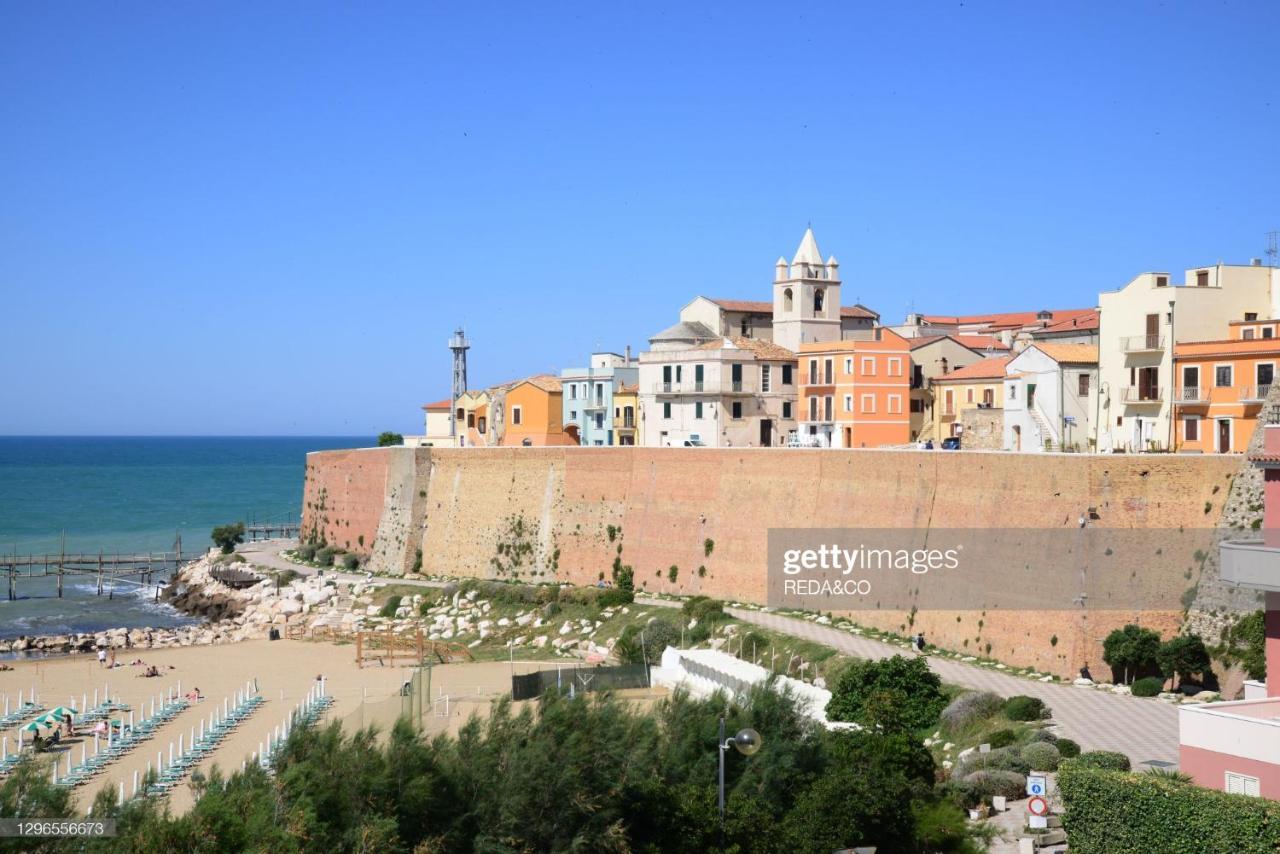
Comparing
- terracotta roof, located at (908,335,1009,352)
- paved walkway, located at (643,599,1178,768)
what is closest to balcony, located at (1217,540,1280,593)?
paved walkway, located at (643,599,1178,768)

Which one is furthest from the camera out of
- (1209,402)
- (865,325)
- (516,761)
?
(865,325)

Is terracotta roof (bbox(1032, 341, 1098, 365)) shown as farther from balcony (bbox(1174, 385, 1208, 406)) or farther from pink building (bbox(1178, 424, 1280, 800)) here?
pink building (bbox(1178, 424, 1280, 800))

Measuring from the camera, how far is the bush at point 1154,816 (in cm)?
1659

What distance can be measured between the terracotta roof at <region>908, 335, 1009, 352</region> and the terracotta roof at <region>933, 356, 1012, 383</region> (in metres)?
3.08

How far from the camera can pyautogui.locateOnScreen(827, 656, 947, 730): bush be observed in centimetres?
2719

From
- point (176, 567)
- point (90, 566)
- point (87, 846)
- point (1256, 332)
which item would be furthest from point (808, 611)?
point (90, 566)

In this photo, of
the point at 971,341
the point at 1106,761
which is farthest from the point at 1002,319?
the point at 1106,761

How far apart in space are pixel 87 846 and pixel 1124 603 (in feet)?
71.4

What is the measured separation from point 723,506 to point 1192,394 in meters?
14.6

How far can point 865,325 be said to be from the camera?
194ft

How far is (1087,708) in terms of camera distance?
91.1 ft

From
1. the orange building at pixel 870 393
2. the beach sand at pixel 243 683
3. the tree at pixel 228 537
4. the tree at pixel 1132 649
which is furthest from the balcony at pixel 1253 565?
the tree at pixel 228 537

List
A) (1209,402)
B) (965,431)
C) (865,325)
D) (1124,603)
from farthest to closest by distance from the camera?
(865,325) → (965,431) → (1209,402) → (1124,603)

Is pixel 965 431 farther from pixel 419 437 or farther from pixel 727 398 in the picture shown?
pixel 419 437
